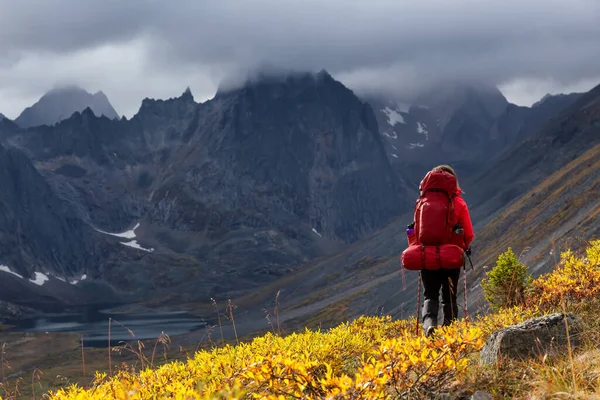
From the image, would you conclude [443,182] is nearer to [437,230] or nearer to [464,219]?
[464,219]

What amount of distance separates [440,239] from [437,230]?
17 centimetres

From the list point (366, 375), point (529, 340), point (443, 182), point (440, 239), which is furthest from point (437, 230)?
point (366, 375)

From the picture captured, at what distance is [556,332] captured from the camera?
6.73 m

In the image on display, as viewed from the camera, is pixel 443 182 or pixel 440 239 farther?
pixel 443 182

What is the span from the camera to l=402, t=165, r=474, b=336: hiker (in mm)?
10406

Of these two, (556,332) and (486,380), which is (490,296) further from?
(486,380)

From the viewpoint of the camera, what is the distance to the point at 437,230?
10516mm

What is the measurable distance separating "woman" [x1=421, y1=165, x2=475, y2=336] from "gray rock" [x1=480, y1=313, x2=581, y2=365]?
3592 mm

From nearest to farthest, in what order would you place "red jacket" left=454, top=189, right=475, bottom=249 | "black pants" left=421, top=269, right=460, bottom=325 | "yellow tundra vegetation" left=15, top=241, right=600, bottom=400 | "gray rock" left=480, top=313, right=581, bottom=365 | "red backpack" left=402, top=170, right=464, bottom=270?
"yellow tundra vegetation" left=15, top=241, right=600, bottom=400 → "gray rock" left=480, top=313, right=581, bottom=365 → "red backpack" left=402, top=170, right=464, bottom=270 → "red jacket" left=454, top=189, right=475, bottom=249 → "black pants" left=421, top=269, right=460, bottom=325

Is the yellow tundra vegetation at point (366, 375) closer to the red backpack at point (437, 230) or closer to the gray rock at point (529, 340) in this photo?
the gray rock at point (529, 340)

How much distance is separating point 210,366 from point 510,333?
160 inches

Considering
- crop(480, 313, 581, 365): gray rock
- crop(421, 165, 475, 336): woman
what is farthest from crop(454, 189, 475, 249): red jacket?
crop(480, 313, 581, 365): gray rock

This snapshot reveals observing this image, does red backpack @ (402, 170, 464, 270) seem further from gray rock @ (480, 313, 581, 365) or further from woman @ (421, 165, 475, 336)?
gray rock @ (480, 313, 581, 365)

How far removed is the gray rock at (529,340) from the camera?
20.8ft
